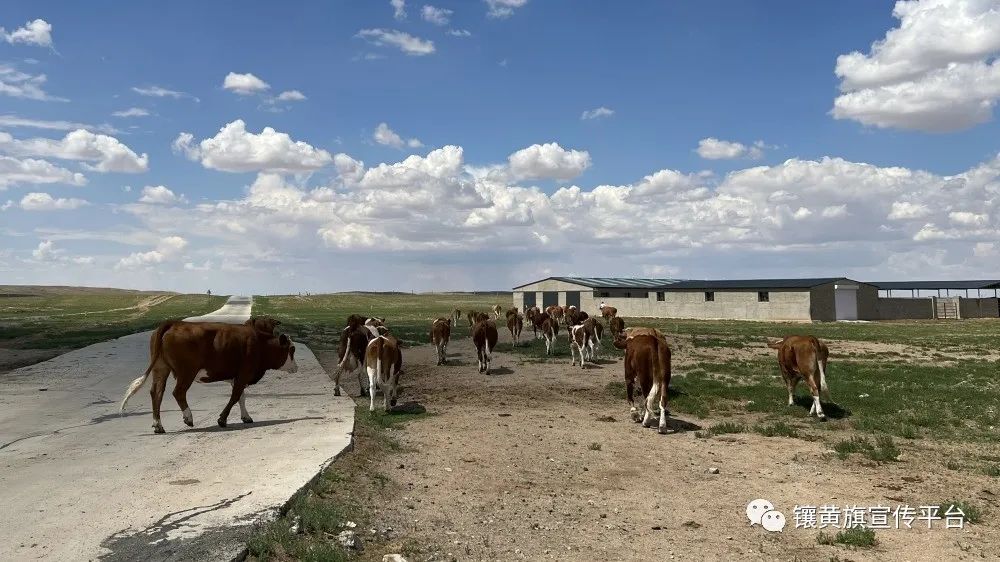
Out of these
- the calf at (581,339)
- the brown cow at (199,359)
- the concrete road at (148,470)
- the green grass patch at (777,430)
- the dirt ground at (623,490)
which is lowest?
the green grass patch at (777,430)

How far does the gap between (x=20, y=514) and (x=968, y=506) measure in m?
11.2

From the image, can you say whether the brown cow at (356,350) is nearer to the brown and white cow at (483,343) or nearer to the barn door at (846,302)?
the brown and white cow at (483,343)

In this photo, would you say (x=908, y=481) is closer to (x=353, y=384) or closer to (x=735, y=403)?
(x=735, y=403)

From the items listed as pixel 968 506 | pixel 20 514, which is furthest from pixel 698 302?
pixel 20 514

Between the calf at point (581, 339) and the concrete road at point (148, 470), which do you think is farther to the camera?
the calf at point (581, 339)

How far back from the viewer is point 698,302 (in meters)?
61.2

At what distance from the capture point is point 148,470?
27.3 ft

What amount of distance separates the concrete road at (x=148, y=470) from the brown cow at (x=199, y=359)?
1.95ft

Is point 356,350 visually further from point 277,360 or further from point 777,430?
point 777,430

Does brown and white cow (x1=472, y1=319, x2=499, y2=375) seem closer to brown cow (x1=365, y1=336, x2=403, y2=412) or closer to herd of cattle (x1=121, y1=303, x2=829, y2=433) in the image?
herd of cattle (x1=121, y1=303, x2=829, y2=433)

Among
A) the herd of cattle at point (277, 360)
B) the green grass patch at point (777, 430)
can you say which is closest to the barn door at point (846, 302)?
the herd of cattle at point (277, 360)

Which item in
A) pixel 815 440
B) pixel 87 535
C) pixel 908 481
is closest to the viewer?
pixel 87 535

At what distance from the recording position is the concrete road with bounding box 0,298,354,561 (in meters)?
5.95

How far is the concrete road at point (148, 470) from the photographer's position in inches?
234
